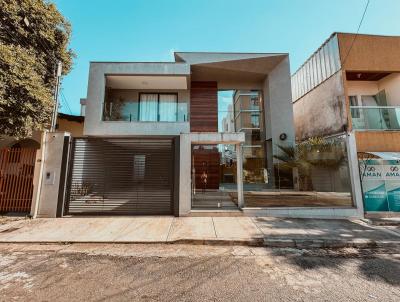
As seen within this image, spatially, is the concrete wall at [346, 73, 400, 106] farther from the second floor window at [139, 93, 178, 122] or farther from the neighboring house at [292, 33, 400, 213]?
the second floor window at [139, 93, 178, 122]

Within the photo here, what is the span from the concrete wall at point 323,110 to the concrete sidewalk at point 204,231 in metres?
6.26

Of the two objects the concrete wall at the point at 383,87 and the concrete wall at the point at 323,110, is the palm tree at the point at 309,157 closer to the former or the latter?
the concrete wall at the point at 323,110

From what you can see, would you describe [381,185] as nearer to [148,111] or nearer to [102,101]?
[148,111]

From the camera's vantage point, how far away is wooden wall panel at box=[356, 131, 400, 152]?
978 centimetres

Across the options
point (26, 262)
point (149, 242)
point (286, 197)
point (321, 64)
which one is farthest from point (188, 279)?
point (321, 64)

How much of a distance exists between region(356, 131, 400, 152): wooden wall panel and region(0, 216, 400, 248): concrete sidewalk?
15.8 ft

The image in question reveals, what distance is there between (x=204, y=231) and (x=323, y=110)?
36.4 feet

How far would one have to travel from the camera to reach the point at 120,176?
24.7ft

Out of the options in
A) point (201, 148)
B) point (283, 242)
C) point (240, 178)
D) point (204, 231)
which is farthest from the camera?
point (201, 148)

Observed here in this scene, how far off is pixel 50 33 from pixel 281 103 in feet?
43.7

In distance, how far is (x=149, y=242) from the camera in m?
4.91

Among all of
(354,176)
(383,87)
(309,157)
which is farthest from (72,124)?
(383,87)

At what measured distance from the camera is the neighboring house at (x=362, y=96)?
862 cm

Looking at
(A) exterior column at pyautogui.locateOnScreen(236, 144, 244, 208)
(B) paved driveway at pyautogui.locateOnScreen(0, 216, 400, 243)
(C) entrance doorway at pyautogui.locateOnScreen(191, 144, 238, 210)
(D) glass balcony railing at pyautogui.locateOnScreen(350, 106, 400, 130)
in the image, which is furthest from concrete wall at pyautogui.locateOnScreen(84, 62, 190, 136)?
(D) glass balcony railing at pyautogui.locateOnScreen(350, 106, 400, 130)
